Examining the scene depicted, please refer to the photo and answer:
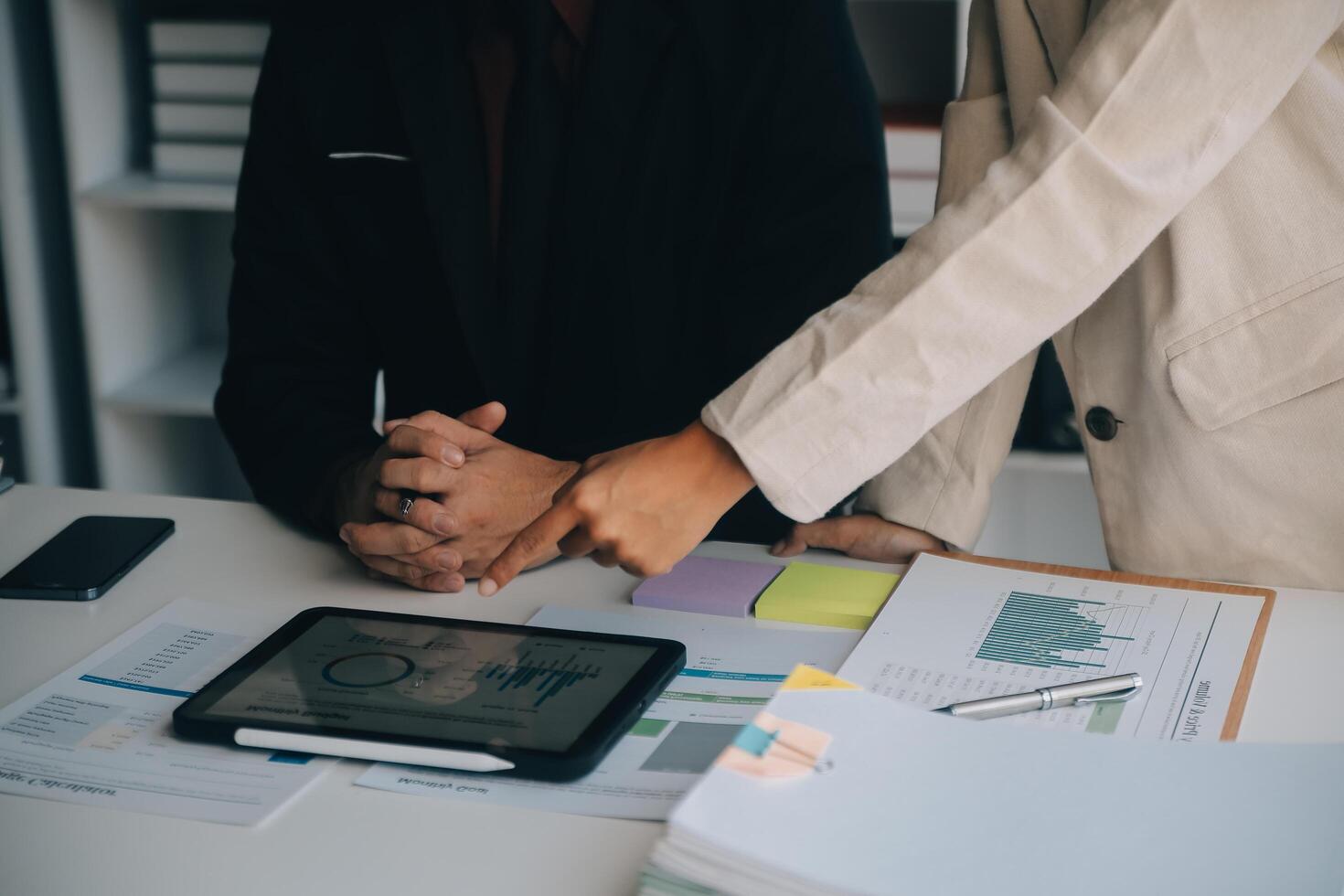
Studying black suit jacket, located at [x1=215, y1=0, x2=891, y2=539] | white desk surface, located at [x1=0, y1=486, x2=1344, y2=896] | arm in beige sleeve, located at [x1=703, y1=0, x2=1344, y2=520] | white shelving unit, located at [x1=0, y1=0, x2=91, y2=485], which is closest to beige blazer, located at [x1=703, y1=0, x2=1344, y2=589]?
arm in beige sleeve, located at [x1=703, y1=0, x2=1344, y2=520]

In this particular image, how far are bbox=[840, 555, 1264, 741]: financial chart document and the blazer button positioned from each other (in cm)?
Answer: 13

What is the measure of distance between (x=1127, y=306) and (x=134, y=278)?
190 cm

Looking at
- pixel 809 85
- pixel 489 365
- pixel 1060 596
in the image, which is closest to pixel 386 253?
pixel 489 365

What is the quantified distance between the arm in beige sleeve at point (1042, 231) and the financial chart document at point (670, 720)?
136 millimetres

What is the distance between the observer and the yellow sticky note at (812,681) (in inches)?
26.4

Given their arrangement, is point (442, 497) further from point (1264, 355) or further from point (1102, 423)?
point (1264, 355)

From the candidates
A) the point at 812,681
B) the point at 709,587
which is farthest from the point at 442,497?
the point at 812,681

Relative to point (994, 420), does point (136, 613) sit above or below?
below

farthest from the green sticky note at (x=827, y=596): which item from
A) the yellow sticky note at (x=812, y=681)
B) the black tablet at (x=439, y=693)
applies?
the yellow sticky note at (x=812, y=681)

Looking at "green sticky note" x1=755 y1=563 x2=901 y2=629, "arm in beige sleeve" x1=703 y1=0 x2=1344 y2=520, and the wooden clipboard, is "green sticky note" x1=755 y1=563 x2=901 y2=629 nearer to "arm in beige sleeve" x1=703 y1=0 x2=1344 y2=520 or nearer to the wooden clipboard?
the wooden clipboard

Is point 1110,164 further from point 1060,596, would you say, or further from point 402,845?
point 402,845

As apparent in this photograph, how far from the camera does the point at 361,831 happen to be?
2.24 ft

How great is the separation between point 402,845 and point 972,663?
14.6 inches

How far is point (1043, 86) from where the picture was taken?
1.01 metres
